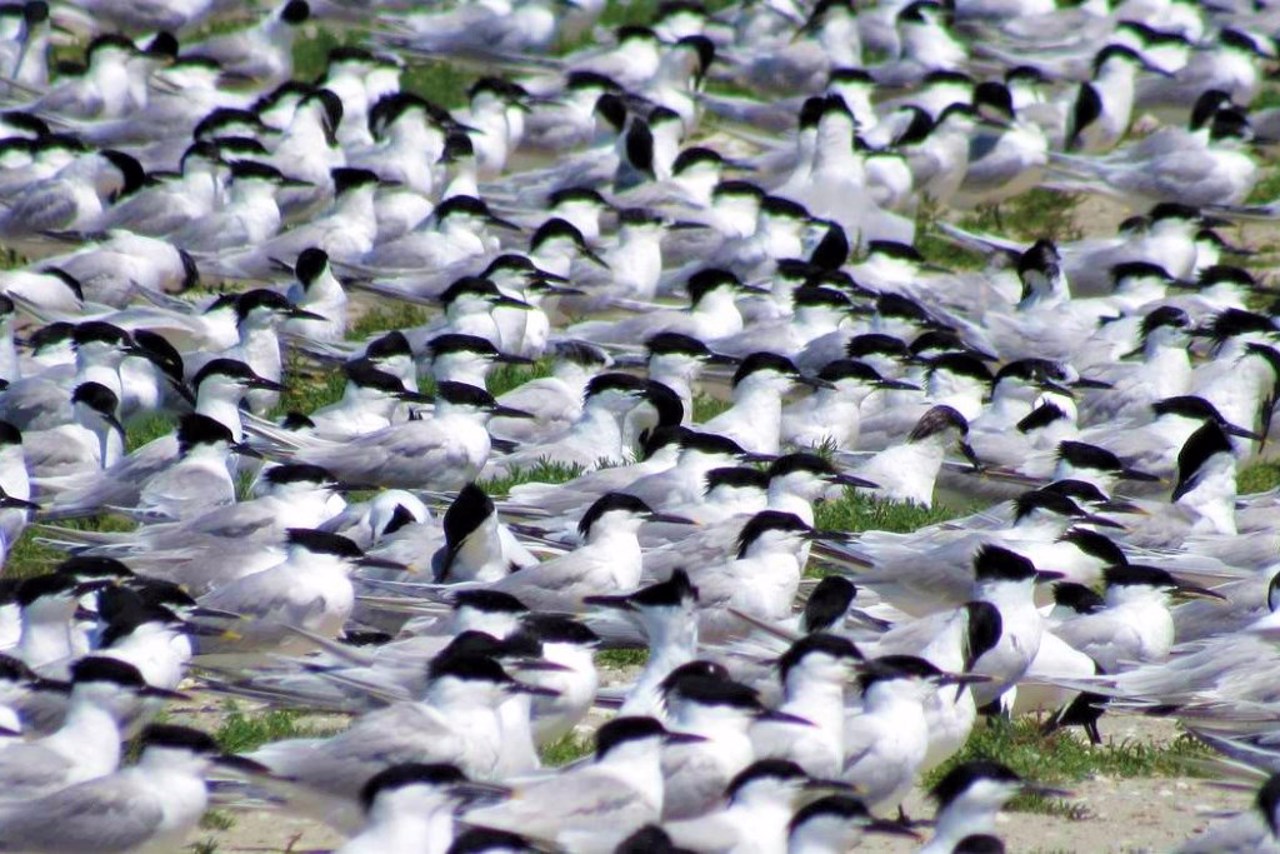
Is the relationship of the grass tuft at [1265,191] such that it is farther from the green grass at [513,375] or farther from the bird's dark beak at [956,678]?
the bird's dark beak at [956,678]

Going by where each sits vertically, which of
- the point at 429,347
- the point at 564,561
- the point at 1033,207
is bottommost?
the point at 1033,207

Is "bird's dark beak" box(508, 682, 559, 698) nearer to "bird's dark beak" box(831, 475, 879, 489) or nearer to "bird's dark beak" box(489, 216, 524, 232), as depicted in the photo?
"bird's dark beak" box(831, 475, 879, 489)

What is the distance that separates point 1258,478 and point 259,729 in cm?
555

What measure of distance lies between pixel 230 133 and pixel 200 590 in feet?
23.2

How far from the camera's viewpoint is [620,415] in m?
10.5

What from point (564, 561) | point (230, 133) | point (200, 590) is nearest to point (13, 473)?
point (200, 590)

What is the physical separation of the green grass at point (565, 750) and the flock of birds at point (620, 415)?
6cm

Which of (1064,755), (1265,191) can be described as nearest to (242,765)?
(1064,755)

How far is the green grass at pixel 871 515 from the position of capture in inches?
377

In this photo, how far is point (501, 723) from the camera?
6496mm

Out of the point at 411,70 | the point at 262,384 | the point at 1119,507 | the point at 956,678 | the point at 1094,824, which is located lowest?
the point at 411,70

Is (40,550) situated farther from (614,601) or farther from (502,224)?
(502,224)

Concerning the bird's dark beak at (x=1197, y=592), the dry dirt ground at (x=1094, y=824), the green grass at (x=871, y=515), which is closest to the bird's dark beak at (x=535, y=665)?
the dry dirt ground at (x=1094, y=824)

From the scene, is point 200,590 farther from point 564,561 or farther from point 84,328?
point 84,328
